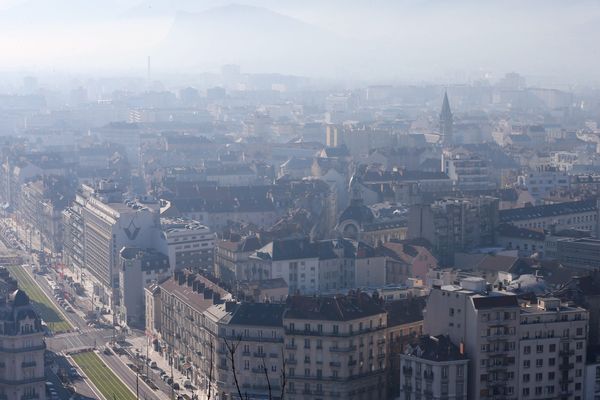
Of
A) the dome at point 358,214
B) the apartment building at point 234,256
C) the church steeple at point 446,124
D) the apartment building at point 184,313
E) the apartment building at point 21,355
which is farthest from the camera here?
the church steeple at point 446,124

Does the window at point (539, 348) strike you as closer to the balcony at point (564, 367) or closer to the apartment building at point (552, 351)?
the apartment building at point (552, 351)

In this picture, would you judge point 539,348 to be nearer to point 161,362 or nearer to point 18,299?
point 161,362

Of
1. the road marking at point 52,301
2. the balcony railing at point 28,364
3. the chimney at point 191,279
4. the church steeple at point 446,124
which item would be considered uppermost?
the church steeple at point 446,124

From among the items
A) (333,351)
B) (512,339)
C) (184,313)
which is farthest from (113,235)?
(512,339)

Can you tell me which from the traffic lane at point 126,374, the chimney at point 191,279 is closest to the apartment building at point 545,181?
the chimney at point 191,279

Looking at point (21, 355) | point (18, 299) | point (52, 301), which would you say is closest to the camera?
point (21, 355)

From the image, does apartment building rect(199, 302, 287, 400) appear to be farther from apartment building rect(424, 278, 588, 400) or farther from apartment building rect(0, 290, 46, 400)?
apartment building rect(0, 290, 46, 400)

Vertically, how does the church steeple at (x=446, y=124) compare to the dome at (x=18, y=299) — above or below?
above

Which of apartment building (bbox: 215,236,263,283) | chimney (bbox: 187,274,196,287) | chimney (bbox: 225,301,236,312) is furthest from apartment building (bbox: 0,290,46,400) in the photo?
apartment building (bbox: 215,236,263,283)
